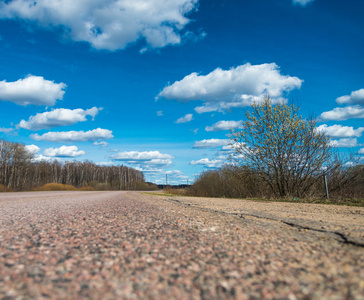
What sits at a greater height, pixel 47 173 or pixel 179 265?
pixel 47 173

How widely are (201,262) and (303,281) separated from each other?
0.82 m

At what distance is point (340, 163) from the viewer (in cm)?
1418

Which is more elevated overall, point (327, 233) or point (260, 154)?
point (260, 154)

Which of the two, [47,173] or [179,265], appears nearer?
[179,265]

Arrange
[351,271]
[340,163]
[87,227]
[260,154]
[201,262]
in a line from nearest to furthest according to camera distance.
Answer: [351,271] < [201,262] < [87,227] < [340,163] < [260,154]

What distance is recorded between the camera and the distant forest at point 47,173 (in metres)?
52.4

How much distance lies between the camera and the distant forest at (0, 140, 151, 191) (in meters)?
52.4

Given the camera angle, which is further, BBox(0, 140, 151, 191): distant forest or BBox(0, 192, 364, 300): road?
BBox(0, 140, 151, 191): distant forest

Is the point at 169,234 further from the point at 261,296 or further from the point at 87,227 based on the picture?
the point at 261,296

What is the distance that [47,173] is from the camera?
75188mm

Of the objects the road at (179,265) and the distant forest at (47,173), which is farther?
the distant forest at (47,173)

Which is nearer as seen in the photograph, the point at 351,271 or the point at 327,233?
the point at 351,271

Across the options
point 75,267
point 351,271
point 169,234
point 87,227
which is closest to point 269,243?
point 351,271

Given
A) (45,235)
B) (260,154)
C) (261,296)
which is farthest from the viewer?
(260,154)
